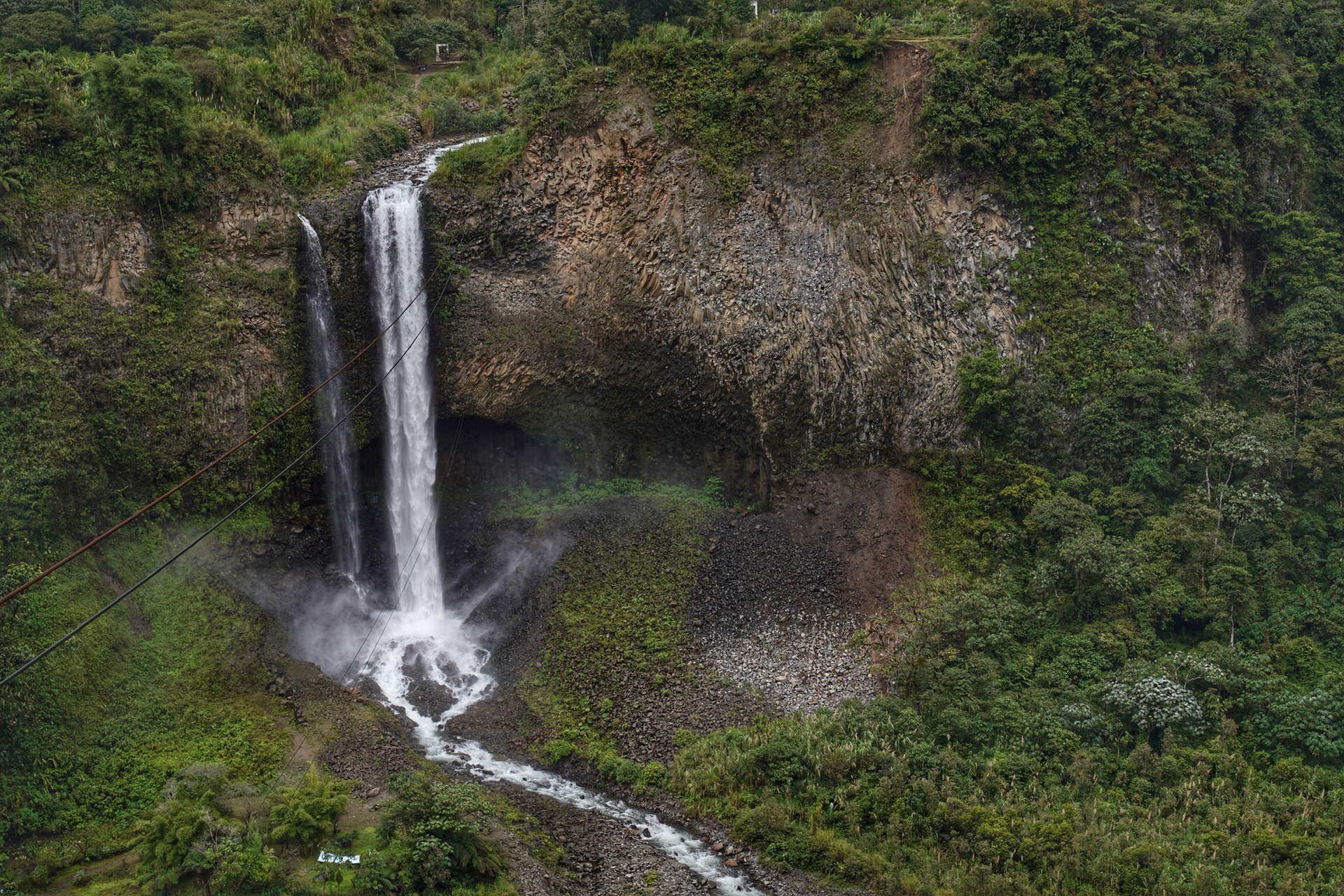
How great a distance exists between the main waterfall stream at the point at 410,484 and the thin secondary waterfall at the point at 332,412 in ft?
3.15

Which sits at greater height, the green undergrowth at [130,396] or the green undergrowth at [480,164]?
the green undergrowth at [480,164]

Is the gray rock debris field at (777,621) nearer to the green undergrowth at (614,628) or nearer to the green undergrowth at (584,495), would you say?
the green undergrowth at (614,628)

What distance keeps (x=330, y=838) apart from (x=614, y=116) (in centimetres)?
1806

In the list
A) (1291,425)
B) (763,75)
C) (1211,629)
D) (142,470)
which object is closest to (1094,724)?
(1211,629)

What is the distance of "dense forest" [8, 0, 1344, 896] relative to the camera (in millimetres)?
17688

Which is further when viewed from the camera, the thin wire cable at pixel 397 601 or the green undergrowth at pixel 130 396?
the thin wire cable at pixel 397 601

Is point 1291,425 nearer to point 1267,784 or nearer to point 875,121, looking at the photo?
point 1267,784

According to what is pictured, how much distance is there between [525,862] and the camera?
57.5 ft

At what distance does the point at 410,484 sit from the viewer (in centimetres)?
2662

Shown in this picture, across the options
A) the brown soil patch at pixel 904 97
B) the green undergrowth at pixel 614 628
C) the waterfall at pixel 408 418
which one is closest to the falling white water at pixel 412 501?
the waterfall at pixel 408 418

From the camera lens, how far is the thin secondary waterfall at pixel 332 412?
25.5 meters

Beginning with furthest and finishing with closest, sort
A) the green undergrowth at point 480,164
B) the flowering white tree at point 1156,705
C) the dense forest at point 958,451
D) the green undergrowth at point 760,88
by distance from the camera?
the green undergrowth at point 480,164 < the green undergrowth at point 760,88 < the flowering white tree at point 1156,705 < the dense forest at point 958,451

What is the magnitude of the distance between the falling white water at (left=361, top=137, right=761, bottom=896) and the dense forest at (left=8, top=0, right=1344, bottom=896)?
72.7 inches

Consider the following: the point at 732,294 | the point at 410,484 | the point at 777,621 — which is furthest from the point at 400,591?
the point at 732,294
